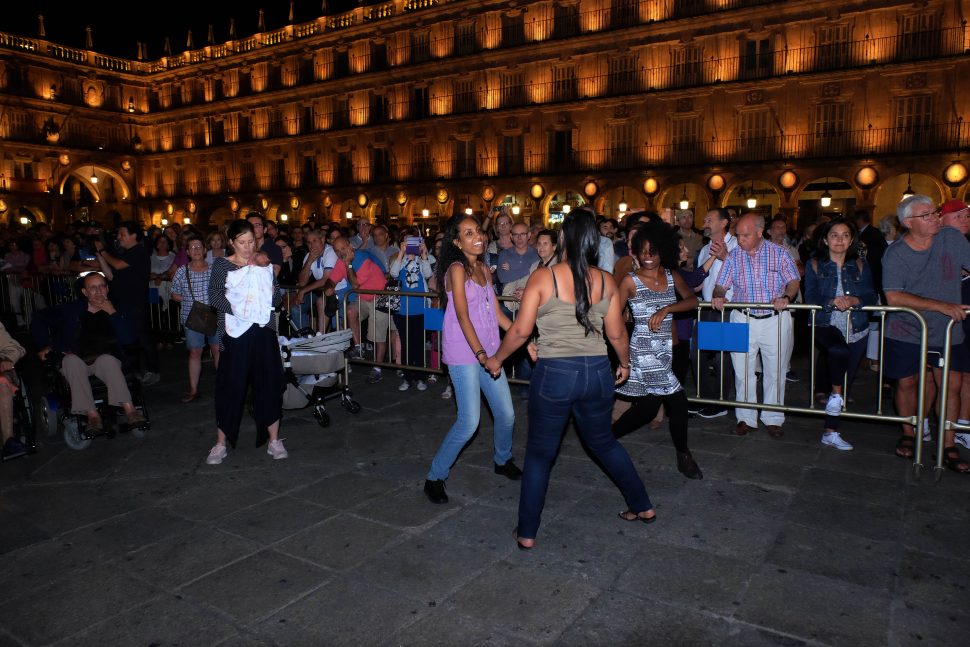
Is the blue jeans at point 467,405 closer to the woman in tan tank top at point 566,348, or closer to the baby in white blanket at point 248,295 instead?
the woman in tan tank top at point 566,348

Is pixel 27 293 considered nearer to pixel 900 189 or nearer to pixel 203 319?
pixel 203 319

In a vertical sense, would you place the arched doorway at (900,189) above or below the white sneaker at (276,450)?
above

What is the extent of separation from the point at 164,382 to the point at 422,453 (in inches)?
183

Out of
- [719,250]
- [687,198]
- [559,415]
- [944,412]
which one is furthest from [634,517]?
[687,198]

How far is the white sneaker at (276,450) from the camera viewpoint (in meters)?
5.74

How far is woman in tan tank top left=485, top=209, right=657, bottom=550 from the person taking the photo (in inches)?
151

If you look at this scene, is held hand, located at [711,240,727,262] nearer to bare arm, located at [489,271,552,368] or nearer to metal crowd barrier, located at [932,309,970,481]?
metal crowd barrier, located at [932,309,970,481]

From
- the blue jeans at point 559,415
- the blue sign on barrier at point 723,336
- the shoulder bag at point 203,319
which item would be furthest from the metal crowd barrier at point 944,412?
the shoulder bag at point 203,319

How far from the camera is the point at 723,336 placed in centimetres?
624

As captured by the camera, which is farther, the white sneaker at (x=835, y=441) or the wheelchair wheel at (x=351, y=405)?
the wheelchair wheel at (x=351, y=405)

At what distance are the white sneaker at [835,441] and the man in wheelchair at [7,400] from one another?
6.63 m

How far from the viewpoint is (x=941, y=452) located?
5.12m

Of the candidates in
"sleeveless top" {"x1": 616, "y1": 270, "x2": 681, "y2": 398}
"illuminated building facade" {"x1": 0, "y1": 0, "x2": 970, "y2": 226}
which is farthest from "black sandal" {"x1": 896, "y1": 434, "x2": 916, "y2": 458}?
"illuminated building facade" {"x1": 0, "y1": 0, "x2": 970, "y2": 226}

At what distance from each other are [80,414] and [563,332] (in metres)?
4.62
